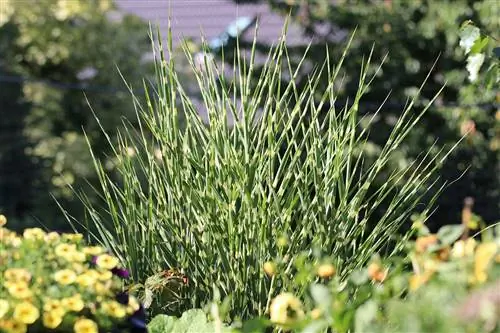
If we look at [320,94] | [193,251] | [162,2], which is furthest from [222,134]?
[162,2]

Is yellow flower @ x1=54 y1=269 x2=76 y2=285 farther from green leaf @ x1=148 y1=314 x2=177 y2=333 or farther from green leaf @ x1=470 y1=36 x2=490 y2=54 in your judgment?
green leaf @ x1=470 y1=36 x2=490 y2=54

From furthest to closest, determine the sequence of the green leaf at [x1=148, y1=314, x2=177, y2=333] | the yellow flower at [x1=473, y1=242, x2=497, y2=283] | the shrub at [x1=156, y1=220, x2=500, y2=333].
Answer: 1. the green leaf at [x1=148, y1=314, x2=177, y2=333]
2. the yellow flower at [x1=473, y1=242, x2=497, y2=283]
3. the shrub at [x1=156, y1=220, x2=500, y2=333]

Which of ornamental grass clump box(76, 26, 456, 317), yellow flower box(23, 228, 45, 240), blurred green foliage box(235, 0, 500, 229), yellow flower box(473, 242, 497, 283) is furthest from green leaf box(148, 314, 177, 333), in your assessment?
blurred green foliage box(235, 0, 500, 229)

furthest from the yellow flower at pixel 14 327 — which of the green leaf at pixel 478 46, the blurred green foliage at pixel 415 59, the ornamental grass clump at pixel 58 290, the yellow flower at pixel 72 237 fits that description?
the blurred green foliage at pixel 415 59

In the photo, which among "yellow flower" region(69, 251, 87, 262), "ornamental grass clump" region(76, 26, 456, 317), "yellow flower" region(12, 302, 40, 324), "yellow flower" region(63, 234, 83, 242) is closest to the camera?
"yellow flower" region(12, 302, 40, 324)

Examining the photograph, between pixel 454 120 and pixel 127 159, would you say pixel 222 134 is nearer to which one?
pixel 127 159

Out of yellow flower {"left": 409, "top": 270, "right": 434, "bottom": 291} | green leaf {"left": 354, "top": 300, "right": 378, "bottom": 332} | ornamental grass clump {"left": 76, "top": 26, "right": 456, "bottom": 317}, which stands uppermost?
yellow flower {"left": 409, "top": 270, "right": 434, "bottom": 291}

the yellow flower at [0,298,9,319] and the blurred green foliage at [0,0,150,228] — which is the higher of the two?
the yellow flower at [0,298,9,319]

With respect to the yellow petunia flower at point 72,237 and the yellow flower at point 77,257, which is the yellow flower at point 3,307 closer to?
the yellow flower at point 77,257
